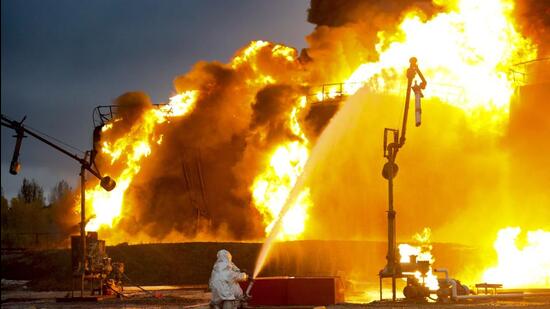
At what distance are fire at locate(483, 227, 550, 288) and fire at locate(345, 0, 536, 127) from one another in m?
12.9

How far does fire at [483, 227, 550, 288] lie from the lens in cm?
3653

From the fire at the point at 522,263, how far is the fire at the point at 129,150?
24.9 meters

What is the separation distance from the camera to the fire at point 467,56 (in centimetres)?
5125

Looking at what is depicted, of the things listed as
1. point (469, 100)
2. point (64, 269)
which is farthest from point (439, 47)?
point (64, 269)

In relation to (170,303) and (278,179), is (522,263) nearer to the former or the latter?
(170,303)

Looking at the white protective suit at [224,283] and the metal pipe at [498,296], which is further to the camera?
the metal pipe at [498,296]

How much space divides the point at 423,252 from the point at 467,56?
14.5 m

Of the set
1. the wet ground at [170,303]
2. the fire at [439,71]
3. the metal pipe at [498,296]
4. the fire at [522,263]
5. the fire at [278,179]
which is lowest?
the wet ground at [170,303]

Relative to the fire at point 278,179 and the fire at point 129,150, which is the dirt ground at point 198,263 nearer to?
the fire at point 278,179

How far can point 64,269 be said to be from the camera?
152 ft

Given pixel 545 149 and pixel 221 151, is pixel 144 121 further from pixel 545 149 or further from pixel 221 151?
pixel 545 149

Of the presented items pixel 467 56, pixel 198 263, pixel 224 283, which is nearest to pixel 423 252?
pixel 198 263

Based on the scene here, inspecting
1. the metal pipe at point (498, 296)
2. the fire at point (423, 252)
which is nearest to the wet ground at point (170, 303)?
the metal pipe at point (498, 296)

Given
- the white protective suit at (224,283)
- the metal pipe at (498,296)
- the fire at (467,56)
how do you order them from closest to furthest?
1. the white protective suit at (224,283)
2. the metal pipe at (498,296)
3. the fire at (467,56)
